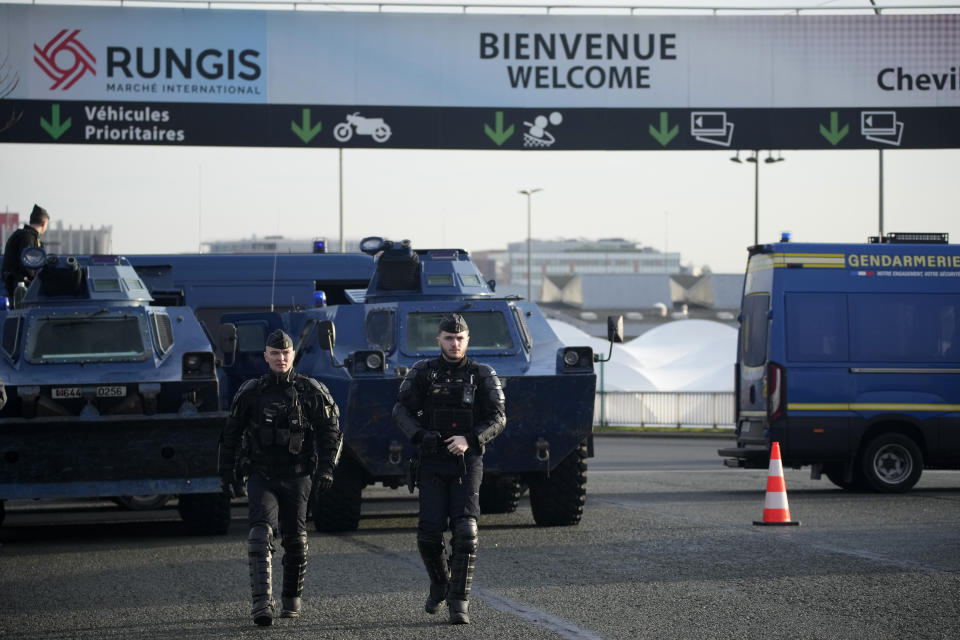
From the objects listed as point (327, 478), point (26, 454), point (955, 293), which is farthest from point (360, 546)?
point (955, 293)

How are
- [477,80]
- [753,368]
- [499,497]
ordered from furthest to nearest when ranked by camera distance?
[477,80], [753,368], [499,497]

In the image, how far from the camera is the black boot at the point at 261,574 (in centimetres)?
888

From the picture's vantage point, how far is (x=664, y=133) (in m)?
27.7

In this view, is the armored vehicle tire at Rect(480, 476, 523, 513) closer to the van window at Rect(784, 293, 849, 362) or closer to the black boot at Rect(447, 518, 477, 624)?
the van window at Rect(784, 293, 849, 362)

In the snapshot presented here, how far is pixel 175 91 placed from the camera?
2667 centimetres

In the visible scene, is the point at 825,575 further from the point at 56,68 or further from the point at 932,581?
the point at 56,68

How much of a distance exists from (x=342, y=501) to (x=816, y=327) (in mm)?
6605

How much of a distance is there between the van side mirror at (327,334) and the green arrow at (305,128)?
41.7 feet

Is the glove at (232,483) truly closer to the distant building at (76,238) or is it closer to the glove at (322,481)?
the glove at (322,481)

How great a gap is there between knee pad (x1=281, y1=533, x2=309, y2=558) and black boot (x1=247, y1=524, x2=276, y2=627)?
0.43 feet

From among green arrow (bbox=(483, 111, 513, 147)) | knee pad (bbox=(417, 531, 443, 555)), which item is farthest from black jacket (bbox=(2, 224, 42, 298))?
green arrow (bbox=(483, 111, 513, 147))

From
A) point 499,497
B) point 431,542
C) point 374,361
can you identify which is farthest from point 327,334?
point 431,542

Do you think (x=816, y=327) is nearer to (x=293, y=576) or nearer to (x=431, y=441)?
(x=431, y=441)

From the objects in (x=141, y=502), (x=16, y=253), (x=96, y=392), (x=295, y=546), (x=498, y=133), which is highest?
(x=498, y=133)
